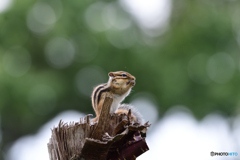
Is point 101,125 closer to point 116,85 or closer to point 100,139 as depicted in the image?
point 100,139

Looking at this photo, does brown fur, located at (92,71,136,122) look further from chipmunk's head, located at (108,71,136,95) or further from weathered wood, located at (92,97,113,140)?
weathered wood, located at (92,97,113,140)

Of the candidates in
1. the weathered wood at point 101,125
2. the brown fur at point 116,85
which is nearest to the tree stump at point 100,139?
the weathered wood at point 101,125

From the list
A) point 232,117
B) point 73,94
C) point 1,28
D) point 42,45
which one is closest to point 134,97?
point 73,94

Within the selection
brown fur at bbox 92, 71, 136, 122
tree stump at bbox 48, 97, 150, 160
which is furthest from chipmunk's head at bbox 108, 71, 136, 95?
tree stump at bbox 48, 97, 150, 160

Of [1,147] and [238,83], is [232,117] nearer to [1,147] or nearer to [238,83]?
[238,83]

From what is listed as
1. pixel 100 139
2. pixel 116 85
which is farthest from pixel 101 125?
pixel 116 85

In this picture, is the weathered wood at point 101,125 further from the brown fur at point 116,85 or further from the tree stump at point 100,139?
the brown fur at point 116,85
